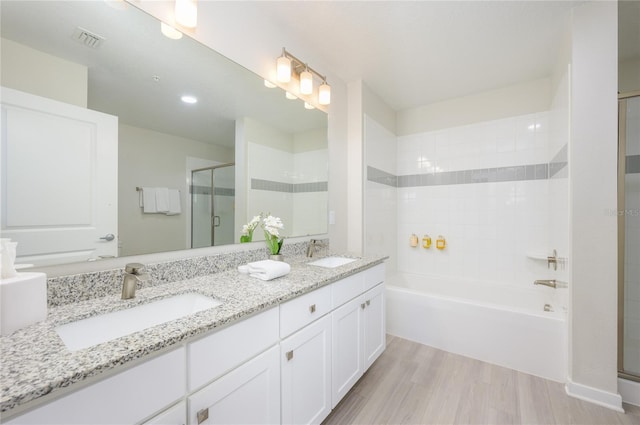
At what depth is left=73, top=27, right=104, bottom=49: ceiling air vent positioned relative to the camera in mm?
991

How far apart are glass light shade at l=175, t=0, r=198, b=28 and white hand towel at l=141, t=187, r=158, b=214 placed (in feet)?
2.59

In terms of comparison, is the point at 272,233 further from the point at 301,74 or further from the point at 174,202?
the point at 301,74

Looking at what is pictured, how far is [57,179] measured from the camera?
37.2 inches

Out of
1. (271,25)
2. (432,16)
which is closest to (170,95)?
(271,25)

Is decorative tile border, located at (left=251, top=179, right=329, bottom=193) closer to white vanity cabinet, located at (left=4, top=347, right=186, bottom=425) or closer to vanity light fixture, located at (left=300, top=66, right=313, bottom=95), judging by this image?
vanity light fixture, located at (left=300, top=66, right=313, bottom=95)

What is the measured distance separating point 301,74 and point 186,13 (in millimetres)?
880

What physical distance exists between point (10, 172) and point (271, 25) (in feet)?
5.25

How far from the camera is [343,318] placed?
4.98 feet

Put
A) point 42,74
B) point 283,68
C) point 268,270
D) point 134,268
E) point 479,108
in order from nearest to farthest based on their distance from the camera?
1. point 42,74
2. point 134,268
3. point 268,270
4. point 283,68
5. point 479,108

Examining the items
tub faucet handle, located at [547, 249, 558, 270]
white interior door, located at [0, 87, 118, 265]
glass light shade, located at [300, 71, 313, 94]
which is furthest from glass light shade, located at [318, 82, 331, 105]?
tub faucet handle, located at [547, 249, 558, 270]

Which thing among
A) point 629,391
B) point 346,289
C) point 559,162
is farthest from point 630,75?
point 346,289

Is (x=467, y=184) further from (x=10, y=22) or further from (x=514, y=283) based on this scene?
(x=10, y=22)

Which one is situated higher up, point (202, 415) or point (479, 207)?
point (479, 207)

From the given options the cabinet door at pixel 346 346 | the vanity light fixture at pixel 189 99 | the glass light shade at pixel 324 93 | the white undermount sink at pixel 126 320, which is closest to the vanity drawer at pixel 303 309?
the cabinet door at pixel 346 346
